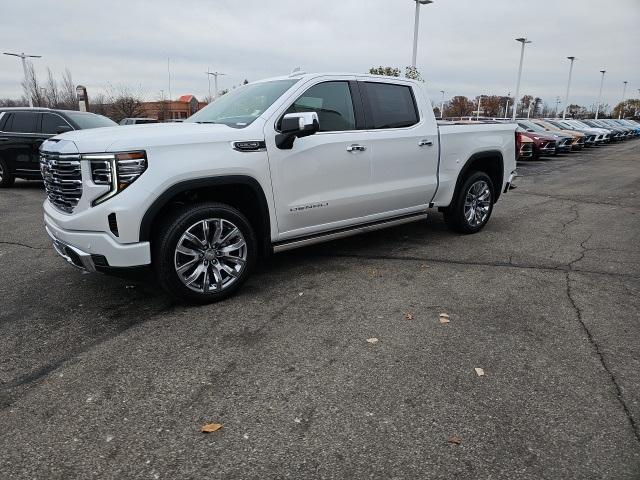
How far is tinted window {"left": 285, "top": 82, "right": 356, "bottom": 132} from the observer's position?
466 centimetres

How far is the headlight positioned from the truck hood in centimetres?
5

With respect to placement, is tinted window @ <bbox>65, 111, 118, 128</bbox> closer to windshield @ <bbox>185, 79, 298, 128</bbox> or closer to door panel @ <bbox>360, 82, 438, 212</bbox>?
windshield @ <bbox>185, 79, 298, 128</bbox>

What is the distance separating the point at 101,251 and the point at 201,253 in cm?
78

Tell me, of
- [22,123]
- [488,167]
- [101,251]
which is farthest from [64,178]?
[22,123]

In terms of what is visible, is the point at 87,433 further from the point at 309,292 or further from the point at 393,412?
the point at 309,292

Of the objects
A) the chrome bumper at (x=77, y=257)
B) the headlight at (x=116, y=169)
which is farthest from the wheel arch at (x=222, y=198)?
the chrome bumper at (x=77, y=257)

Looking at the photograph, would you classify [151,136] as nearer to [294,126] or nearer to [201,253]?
[201,253]

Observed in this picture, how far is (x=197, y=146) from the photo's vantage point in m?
3.89

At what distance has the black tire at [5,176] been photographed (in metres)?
11.1

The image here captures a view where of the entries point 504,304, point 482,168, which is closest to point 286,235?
point 504,304

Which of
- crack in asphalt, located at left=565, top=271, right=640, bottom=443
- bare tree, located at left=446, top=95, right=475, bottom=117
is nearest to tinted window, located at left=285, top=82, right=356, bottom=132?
crack in asphalt, located at left=565, top=271, right=640, bottom=443

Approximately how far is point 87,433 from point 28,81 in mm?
53566

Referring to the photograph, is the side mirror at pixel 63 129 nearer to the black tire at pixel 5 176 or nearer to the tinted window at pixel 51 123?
the tinted window at pixel 51 123

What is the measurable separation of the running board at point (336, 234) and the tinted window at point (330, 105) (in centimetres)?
106
